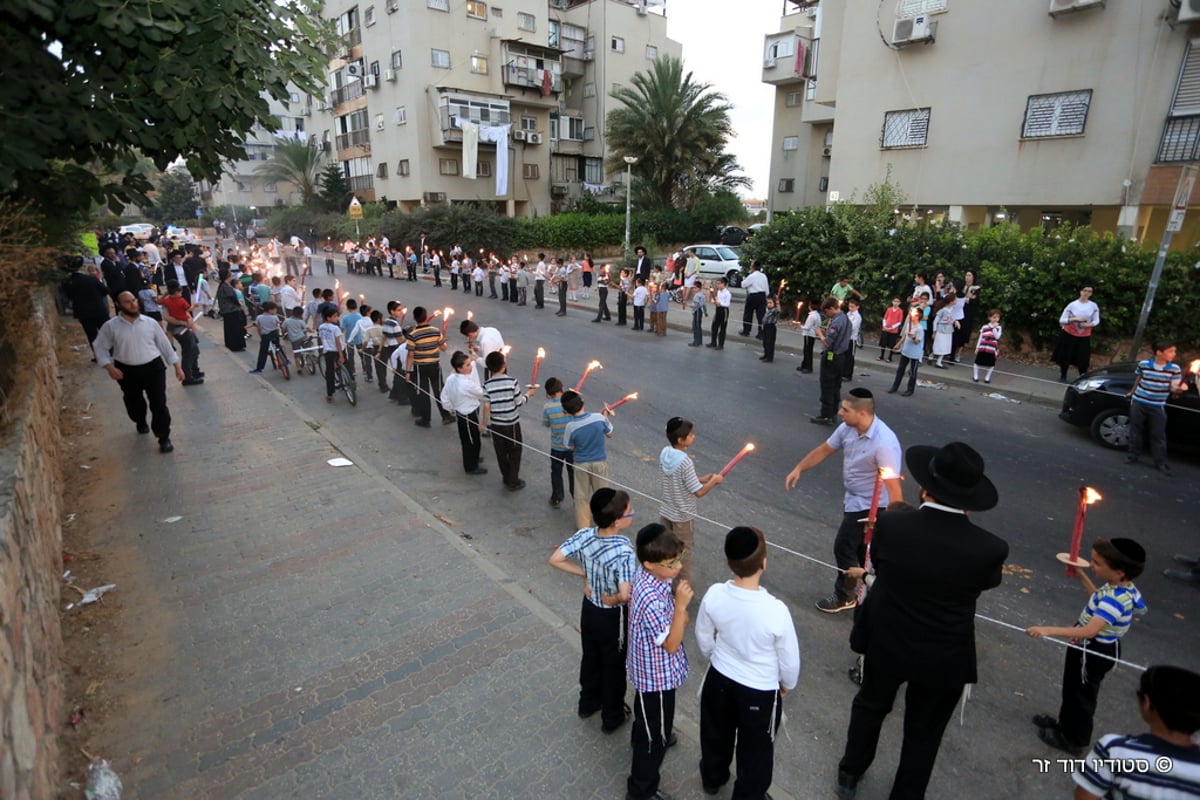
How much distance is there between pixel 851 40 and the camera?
21.3 metres

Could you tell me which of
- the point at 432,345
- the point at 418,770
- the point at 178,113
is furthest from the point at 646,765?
the point at 432,345

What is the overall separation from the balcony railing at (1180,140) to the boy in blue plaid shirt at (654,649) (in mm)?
20392

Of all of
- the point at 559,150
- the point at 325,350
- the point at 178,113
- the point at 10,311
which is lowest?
the point at 325,350

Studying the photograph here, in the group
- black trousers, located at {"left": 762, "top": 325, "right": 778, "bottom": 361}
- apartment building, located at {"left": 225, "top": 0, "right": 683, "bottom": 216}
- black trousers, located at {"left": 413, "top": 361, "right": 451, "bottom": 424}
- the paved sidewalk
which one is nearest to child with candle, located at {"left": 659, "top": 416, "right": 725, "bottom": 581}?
the paved sidewalk

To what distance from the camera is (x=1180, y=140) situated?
52.2ft

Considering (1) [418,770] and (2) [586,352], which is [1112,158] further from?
(1) [418,770]

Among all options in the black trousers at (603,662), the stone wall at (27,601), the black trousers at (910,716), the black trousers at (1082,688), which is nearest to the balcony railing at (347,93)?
the stone wall at (27,601)

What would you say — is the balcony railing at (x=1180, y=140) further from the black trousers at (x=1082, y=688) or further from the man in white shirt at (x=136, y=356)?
the man in white shirt at (x=136, y=356)

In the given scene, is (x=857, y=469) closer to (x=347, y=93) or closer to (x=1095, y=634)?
(x=1095, y=634)

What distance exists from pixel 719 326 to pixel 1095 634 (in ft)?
39.9

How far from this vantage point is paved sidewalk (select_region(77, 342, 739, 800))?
350 cm

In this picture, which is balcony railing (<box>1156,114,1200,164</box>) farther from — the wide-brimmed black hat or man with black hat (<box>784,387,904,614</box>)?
Answer: the wide-brimmed black hat

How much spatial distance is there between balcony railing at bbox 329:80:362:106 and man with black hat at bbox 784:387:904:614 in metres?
47.5

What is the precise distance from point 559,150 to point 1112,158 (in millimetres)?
34317
